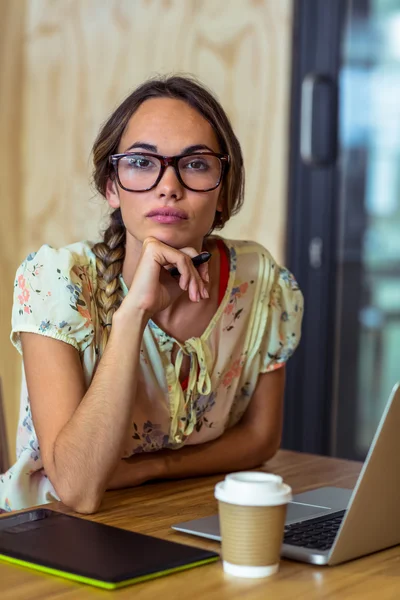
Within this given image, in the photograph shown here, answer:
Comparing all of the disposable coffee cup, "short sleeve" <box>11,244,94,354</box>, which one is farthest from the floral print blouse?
the disposable coffee cup

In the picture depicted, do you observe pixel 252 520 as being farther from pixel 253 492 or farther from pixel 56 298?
pixel 56 298

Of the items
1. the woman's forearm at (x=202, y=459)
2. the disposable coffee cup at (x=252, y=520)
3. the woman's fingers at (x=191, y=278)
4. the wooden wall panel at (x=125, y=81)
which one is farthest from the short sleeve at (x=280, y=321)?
the wooden wall panel at (x=125, y=81)

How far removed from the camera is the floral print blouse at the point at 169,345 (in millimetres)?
1460

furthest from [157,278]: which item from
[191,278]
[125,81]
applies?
[125,81]

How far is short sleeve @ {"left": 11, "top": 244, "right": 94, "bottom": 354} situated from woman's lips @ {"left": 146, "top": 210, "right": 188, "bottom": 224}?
6.4 inches

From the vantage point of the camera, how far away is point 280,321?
1720 mm

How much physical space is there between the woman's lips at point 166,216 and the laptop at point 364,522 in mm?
515

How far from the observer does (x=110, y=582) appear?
895 mm

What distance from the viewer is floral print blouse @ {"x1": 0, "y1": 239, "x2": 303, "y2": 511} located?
1460 millimetres

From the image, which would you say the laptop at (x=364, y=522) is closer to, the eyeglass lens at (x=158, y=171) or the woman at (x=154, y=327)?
the woman at (x=154, y=327)

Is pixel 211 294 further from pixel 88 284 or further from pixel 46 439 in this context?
pixel 46 439

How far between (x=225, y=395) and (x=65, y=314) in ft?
1.18

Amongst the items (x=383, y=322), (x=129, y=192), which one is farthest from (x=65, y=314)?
(x=383, y=322)

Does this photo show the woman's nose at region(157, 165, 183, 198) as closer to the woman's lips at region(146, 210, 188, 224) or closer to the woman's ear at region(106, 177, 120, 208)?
the woman's lips at region(146, 210, 188, 224)
